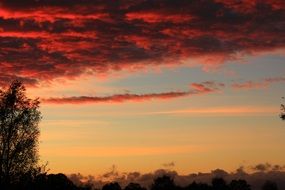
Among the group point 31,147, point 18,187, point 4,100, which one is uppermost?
point 4,100

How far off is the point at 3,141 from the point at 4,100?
19.4 ft

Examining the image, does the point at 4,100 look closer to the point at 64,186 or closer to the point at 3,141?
the point at 3,141

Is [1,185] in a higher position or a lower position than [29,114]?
lower

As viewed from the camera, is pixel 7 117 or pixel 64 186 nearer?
pixel 7 117

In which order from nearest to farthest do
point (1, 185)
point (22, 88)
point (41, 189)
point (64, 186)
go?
1. point (1, 185)
2. point (22, 88)
3. point (41, 189)
4. point (64, 186)

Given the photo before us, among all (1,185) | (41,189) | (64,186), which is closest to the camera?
(1,185)

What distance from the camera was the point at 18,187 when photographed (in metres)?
84.4

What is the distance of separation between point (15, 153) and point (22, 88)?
9.62 metres

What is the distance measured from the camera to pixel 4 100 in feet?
281

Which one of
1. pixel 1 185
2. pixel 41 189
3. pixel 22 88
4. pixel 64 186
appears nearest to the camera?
pixel 1 185

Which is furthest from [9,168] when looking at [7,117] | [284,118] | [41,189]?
[284,118]

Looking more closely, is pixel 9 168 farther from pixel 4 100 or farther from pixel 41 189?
pixel 41 189

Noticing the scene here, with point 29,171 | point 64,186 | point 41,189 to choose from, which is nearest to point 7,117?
point 29,171

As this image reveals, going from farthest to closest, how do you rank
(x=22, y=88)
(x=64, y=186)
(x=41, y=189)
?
1. (x=64, y=186)
2. (x=41, y=189)
3. (x=22, y=88)
